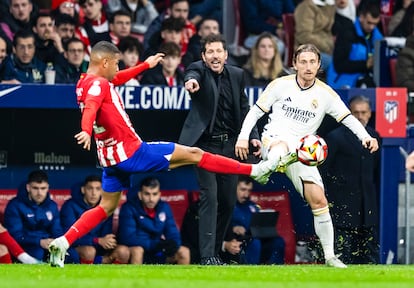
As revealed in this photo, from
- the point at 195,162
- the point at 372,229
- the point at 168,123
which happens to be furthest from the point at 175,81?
the point at 195,162

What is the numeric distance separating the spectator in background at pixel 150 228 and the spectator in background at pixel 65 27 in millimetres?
2210

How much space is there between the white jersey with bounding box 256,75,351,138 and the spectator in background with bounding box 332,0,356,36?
4.92 meters

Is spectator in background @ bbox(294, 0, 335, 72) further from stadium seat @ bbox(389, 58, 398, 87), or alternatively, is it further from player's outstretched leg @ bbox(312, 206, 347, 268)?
player's outstretched leg @ bbox(312, 206, 347, 268)

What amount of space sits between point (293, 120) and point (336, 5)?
5630 millimetres

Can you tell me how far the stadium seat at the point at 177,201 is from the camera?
15375 millimetres

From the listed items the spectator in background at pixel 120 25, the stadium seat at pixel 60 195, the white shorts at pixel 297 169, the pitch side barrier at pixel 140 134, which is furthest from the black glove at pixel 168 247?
the white shorts at pixel 297 169

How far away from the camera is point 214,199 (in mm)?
12406

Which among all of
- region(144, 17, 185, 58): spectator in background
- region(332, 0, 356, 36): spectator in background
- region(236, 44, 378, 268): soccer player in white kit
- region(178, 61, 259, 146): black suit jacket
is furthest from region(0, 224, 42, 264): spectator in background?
region(332, 0, 356, 36): spectator in background

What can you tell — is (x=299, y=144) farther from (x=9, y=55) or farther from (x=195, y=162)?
(x=9, y=55)

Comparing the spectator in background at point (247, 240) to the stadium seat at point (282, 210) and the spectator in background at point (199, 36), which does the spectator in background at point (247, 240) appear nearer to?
the stadium seat at point (282, 210)

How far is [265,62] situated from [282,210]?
1.77 metres

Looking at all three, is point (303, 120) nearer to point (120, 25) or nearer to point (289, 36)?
point (120, 25)

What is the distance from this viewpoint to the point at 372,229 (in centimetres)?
1468

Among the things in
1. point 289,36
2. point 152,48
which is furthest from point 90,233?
point 289,36
